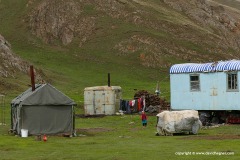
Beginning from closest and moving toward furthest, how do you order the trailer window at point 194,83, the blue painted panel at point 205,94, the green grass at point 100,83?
the green grass at point 100,83, the blue painted panel at point 205,94, the trailer window at point 194,83

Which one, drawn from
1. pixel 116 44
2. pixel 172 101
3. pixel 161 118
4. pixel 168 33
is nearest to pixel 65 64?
pixel 116 44

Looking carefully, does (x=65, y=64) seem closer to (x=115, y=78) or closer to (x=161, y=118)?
(x=115, y=78)

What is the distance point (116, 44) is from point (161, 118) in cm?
8691

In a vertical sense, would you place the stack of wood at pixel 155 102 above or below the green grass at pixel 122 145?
above

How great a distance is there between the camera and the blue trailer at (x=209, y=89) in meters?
Answer: 43.3

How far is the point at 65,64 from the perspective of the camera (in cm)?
11394

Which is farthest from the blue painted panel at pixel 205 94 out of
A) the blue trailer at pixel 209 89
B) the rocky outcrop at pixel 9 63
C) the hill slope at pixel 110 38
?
the hill slope at pixel 110 38

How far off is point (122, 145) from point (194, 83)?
16.3 metres

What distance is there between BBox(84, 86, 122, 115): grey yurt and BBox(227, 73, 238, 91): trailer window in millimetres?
17783

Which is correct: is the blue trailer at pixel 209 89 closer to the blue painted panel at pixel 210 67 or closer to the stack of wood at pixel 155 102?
the blue painted panel at pixel 210 67

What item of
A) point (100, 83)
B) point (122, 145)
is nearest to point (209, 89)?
point (122, 145)

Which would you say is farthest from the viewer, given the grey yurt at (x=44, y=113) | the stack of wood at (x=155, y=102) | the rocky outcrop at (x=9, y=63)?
the rocky outcrop at (x=9, y=63)

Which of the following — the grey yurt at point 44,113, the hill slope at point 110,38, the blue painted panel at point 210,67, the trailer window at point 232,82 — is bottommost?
the grey yurt at point 44,113

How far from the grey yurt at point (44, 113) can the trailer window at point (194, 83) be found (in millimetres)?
10345
